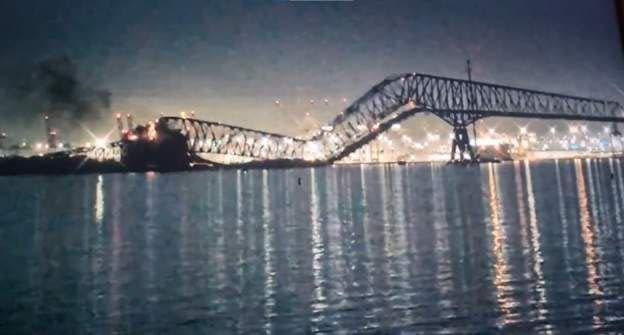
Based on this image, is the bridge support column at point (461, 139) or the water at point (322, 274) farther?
the bridge support column at point (461, 139)

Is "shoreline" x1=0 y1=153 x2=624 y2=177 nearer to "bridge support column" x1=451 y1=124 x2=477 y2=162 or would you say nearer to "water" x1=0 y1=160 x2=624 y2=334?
"bridge support column" x1=451 y1=124 x2=477 y2=162

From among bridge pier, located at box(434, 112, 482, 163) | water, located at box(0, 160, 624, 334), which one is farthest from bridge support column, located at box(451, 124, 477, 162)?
water, located at box(0, 160, 624, 334)

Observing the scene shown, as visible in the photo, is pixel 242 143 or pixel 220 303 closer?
pixel 220 303

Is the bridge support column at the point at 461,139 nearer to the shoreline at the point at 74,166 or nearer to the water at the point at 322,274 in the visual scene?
the shoreline at the point at 74,166

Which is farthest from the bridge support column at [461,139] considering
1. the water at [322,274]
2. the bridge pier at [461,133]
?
the water at [322,274]

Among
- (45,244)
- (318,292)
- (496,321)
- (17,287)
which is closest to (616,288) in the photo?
(496,321)

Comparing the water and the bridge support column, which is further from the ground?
the bridge support column

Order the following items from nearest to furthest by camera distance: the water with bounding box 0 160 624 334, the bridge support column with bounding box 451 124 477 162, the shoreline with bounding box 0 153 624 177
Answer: the water with bounding box 0 160 624 334
the shoreline with bounding box 0 153 624 177
the bridge support column with bounding box 451 124 477 162

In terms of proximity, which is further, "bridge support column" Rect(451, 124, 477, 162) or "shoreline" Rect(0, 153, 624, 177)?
"bridge support column" Rect(451, 124, 477, 162)

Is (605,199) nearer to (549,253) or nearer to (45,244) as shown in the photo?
(549,253)

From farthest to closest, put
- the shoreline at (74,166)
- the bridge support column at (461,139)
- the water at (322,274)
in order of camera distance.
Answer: the bridge support column at (461,139)
the shoreline at (74,166)
the water at (322,274)

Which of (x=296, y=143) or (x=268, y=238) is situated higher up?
(x=296, y=143)
